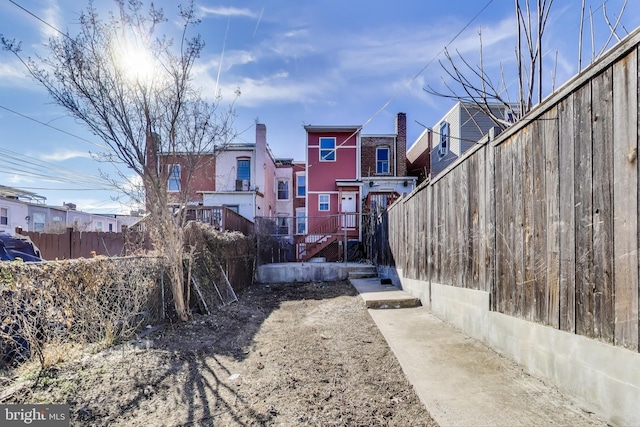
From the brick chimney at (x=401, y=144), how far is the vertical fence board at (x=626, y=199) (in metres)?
17.3

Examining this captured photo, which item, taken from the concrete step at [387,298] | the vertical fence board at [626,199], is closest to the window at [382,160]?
the concrete step at [387,298]

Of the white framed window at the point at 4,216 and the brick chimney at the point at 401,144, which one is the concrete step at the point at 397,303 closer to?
the brick chimney at the point at 401,144

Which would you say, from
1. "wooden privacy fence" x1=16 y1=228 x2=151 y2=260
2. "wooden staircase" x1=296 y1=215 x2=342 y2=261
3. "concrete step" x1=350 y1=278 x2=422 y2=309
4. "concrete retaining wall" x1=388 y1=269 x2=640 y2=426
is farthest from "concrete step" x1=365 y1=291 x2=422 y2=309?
"wooden staircase" x1=296 y1=215 x2=342 y2=261

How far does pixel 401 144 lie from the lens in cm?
1936

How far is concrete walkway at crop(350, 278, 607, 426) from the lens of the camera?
2164 millimetres

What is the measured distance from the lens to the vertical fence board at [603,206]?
6.50ft

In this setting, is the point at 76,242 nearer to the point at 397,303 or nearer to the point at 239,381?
the point at 239,381

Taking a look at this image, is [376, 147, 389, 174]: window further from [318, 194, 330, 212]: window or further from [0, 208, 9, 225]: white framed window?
[0, 208, 9, 225]: white framed window

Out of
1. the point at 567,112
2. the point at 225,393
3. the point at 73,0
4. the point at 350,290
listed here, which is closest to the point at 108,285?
the point at 225,393

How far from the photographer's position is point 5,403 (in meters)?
2.59

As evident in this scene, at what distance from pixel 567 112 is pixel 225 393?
3608mm

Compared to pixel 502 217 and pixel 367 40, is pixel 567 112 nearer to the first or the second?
pixel 502 217

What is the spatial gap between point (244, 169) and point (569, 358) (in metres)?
18.9

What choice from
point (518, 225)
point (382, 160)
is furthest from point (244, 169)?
point (518, 225)
